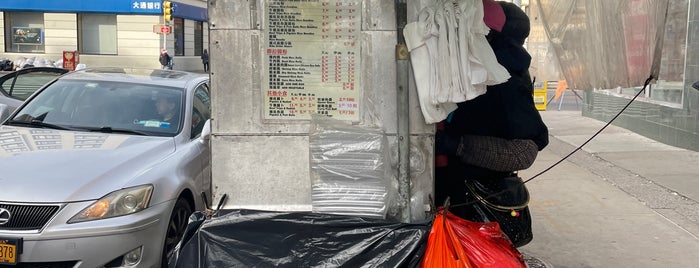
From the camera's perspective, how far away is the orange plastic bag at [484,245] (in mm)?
2586

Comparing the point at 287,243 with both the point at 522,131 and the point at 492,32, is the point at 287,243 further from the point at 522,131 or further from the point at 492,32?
the point at 492,32

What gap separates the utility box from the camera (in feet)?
8.89

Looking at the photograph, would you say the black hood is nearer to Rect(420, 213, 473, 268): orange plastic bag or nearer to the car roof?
Rect(420, 213, 473, 268): orange plastic bag

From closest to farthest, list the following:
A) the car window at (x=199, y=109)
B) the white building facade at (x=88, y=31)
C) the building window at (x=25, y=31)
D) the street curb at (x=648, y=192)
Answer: the car window at (x=199, y=109) → the street curb at (x=648, y=192) → the white building facade at (x=88, y=31) → the building window at (x=25, y=31)

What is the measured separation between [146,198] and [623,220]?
438 centimetres

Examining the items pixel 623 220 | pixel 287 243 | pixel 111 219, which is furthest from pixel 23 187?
pixel 623 220

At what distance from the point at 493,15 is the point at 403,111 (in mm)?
721

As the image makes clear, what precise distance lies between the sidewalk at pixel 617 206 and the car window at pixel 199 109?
9.57 ft

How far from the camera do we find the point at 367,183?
269 cm

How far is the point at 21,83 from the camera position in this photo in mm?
8633

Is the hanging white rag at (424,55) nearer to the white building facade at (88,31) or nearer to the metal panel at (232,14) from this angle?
the metal panel at (232,14)

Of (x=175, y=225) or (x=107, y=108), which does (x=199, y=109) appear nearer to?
(x=107, y=108)

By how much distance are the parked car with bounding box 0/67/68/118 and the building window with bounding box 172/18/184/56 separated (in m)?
26.9

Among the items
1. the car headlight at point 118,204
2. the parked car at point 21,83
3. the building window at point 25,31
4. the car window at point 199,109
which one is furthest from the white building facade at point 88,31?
the car headlight at point 118,204
